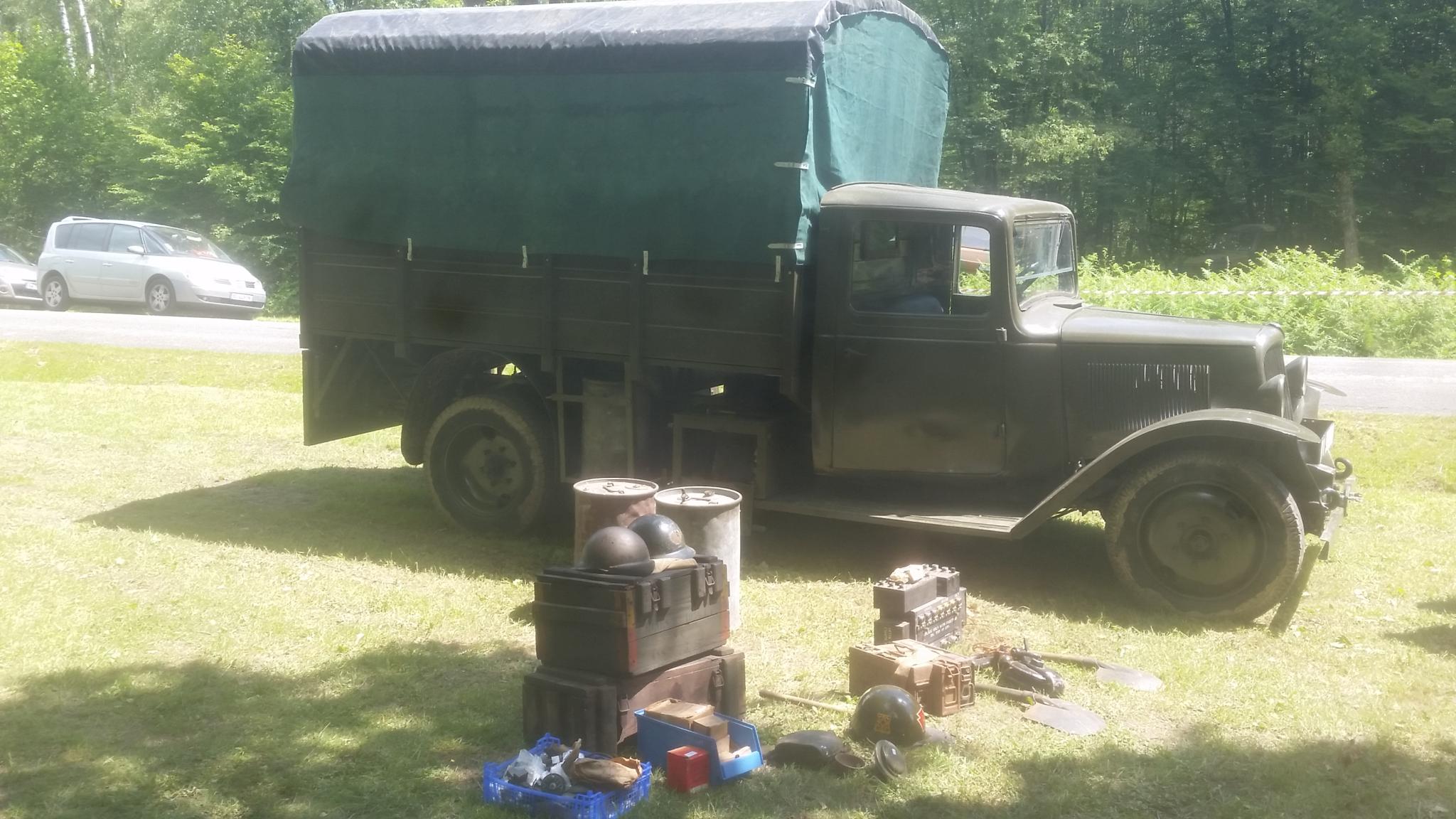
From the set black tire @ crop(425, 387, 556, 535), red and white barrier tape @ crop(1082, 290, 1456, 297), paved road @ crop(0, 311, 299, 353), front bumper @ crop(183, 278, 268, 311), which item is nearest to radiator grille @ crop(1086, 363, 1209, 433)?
black tire @ crop(425, 387, 556, 535)

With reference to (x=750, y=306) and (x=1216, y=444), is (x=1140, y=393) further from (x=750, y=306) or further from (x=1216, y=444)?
(x=750, y=306)

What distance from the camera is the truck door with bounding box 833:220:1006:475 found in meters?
6.55

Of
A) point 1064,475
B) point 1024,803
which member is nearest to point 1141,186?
point 1064,475

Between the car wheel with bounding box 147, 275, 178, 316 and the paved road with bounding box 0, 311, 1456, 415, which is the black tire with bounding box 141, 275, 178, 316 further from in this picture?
the paved road with bounding box 0, 311, 1456, 415

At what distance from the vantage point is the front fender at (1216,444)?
5.96 m

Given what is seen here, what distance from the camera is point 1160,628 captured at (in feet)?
19.7

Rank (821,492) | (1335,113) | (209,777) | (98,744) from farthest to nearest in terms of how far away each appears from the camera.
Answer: (1335,113), (821,492), (98,744), (209,777)

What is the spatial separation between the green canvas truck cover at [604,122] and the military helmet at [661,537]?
2.05m

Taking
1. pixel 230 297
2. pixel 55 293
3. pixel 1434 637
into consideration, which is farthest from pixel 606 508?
pixel 55 293

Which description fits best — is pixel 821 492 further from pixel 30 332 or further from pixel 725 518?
pixel 30 332

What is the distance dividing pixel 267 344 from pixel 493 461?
→ 9.34 metres

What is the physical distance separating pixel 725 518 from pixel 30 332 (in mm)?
14450

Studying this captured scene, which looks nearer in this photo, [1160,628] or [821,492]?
[1160,628]

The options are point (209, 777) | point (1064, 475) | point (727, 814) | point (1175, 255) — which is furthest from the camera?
point (1175, 255)
